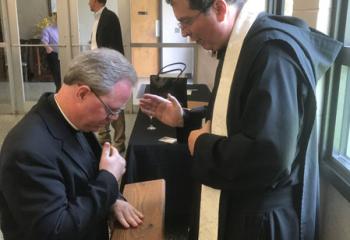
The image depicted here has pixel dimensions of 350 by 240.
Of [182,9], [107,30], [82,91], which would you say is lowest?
[82,91]

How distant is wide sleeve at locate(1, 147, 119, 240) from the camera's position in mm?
962

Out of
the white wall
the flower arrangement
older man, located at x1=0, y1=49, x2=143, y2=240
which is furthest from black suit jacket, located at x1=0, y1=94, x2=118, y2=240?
the flower arrangement

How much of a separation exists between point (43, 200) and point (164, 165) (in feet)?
4.53

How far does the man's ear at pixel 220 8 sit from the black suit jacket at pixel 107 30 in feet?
9.69

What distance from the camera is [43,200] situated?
0.97 metres

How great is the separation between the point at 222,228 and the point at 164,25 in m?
6.16

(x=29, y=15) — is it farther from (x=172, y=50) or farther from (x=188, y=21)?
(x=188, y=21)

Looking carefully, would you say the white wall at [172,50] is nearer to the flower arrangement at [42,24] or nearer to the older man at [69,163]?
the flower arrangement at [42,24]

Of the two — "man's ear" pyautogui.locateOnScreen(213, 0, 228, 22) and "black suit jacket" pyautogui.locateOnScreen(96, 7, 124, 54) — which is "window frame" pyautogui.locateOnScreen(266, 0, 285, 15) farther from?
"black suit jacket" pyautogui.locateOnScreen(96, 7, 124, 54)

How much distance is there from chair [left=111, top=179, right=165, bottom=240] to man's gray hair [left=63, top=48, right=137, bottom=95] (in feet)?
1.51

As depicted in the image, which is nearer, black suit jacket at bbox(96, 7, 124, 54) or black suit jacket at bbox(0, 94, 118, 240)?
black suit jacket at bbox(0, 94, 118, 240)

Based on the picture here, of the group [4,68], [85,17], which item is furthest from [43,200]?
[4,68]

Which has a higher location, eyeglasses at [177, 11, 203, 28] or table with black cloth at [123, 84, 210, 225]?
eyeglasses at [177, 11, 203, 28]

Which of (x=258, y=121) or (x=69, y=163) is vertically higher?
(x=258, y=121)
